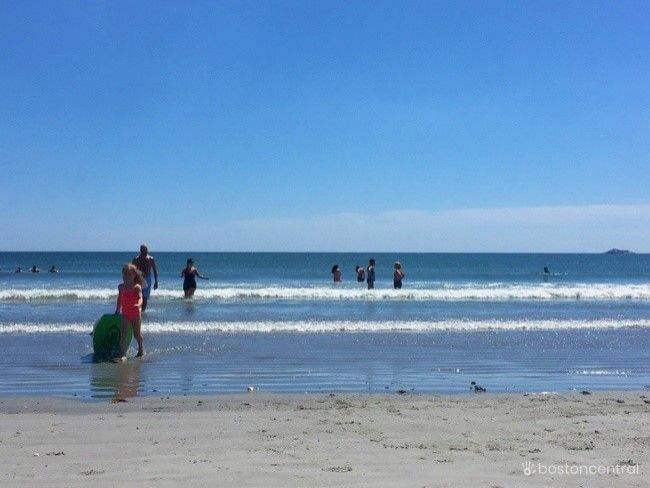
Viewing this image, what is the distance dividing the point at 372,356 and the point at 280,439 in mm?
5686

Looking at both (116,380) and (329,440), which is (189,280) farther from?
(329,440)

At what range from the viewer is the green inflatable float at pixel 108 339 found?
1109 centimetres

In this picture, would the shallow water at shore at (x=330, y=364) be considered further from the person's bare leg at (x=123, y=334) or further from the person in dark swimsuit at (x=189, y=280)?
the person in dark swimsuit at (x=189, y=280)

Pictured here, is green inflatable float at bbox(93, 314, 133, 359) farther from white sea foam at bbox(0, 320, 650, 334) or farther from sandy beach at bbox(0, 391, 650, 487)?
white sea foam at bbox(0, 320, 650, 334)

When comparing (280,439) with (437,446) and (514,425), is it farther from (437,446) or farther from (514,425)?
(514,425)

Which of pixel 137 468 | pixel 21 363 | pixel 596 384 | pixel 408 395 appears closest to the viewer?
pixel 137 468

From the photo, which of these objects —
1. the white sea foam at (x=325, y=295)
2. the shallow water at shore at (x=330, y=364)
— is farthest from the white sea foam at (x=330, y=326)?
the white sea foam at (x=325, y=295)

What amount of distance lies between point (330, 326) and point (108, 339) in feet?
20.4

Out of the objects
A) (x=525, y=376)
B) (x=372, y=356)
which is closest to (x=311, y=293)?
(x=372, y=356)

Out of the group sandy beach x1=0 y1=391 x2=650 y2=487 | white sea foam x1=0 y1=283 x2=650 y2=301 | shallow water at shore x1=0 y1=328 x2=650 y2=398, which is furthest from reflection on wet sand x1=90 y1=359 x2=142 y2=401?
white sea foam x1=0 y1=283 x2=650 y2=301

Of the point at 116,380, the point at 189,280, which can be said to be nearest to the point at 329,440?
the point at 116,380

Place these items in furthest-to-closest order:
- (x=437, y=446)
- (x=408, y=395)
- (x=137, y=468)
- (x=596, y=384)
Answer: (x=596, y=384) < (x=408, y=395) < (x=437, y=446) < (x=137, y=468)

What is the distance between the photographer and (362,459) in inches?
217

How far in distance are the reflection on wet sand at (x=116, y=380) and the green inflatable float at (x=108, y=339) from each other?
1.06 ft
